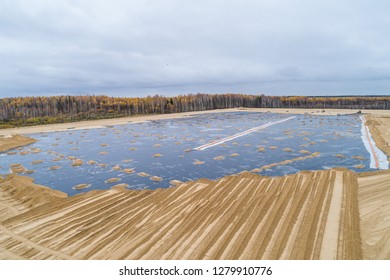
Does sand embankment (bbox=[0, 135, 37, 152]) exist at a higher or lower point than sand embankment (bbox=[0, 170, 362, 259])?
higher

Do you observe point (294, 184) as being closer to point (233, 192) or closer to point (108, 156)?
point (233, 192)

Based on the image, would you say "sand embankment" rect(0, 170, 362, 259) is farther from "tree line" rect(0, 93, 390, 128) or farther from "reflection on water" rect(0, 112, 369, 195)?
"tree line" rect(0, 93, 390, 128)

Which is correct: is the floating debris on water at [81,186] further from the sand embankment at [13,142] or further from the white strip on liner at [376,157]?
the sand embankment at [13,142]

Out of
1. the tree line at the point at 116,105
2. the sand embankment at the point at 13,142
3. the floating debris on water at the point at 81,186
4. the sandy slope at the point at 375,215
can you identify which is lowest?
the floating debris on water at the point at 81,186

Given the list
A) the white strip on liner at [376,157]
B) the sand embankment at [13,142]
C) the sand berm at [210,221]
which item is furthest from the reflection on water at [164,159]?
the sand berm at [210,221]

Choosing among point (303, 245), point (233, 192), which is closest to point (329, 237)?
point (303, 245)

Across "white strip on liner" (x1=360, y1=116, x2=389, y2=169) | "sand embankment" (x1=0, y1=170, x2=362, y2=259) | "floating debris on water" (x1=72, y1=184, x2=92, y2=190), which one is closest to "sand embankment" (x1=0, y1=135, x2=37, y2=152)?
"floating debris on water" (x1=72, y1=184, x2=92, y2=190)

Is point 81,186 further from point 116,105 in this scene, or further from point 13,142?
point 116,105

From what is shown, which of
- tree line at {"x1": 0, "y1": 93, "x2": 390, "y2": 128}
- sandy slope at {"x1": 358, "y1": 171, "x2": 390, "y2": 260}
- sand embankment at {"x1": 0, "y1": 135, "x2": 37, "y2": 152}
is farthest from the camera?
tree line at {"x1": 0, "y1": 93, "x2": 390, "y2": 128}
